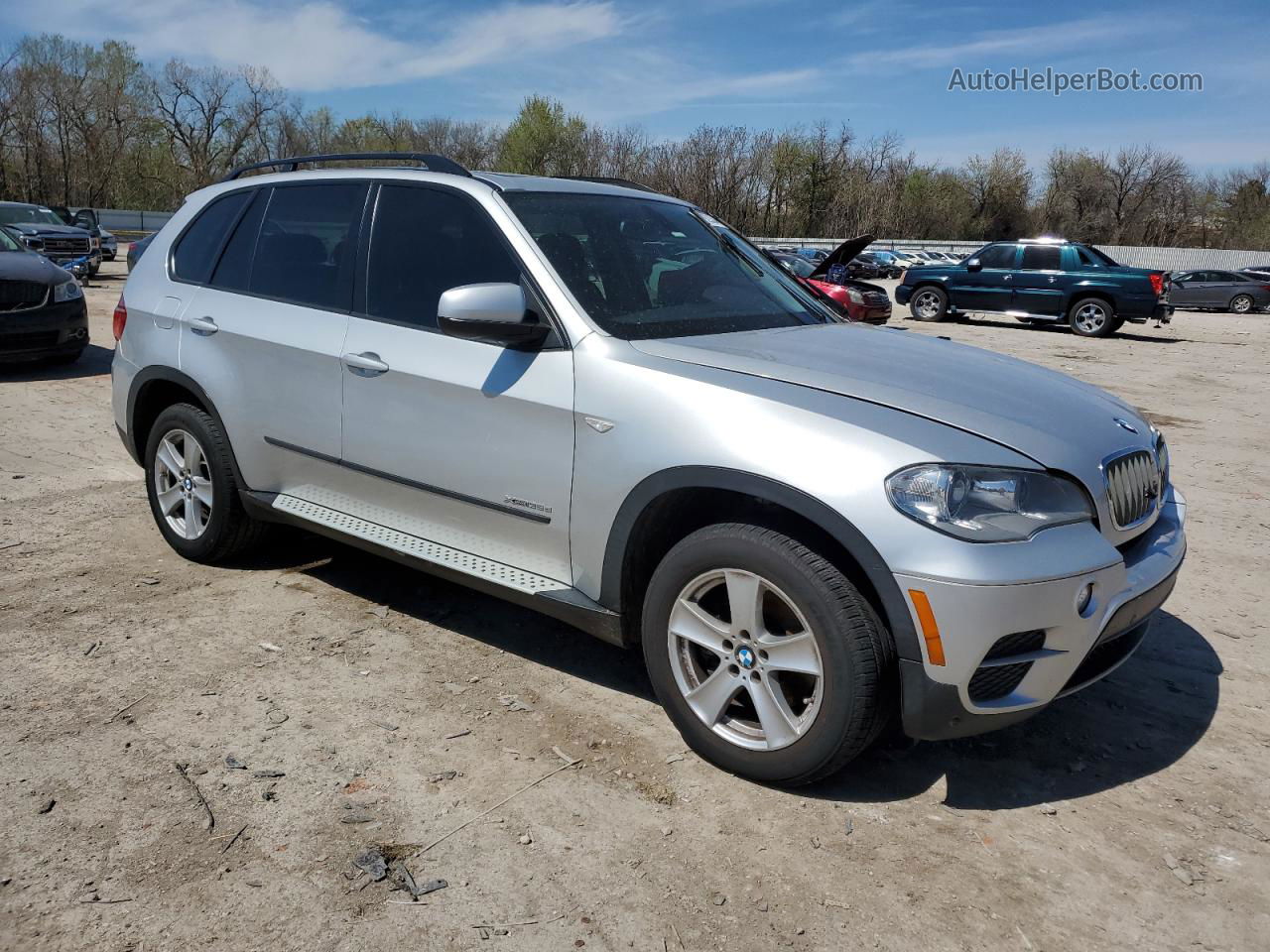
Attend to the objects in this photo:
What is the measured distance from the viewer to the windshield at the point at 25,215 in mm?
22142

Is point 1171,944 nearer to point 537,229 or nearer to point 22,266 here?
point 537,229

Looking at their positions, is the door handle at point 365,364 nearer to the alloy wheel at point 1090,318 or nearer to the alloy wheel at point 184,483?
the alloy wheel at point 184,483

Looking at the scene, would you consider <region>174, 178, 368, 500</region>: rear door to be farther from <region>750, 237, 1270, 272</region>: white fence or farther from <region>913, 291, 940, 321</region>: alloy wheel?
<region>750, 237, 1270, 272</region>: white fence

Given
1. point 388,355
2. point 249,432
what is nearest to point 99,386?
point 249,432

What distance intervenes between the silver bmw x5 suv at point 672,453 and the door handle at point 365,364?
1cm

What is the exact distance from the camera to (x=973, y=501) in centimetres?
268

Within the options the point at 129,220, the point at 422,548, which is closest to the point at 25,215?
the point at 422,548

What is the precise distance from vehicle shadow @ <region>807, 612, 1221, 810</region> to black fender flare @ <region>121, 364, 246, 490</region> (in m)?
2.94

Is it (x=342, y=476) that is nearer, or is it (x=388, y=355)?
(x=388, y=355)

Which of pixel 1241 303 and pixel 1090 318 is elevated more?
pixel 1241 303

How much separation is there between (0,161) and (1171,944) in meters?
67.3

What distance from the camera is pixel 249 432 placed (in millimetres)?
4379

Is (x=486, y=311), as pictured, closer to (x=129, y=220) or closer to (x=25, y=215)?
A: (x=25, y=215)

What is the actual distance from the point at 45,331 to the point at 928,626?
33.4 feet
